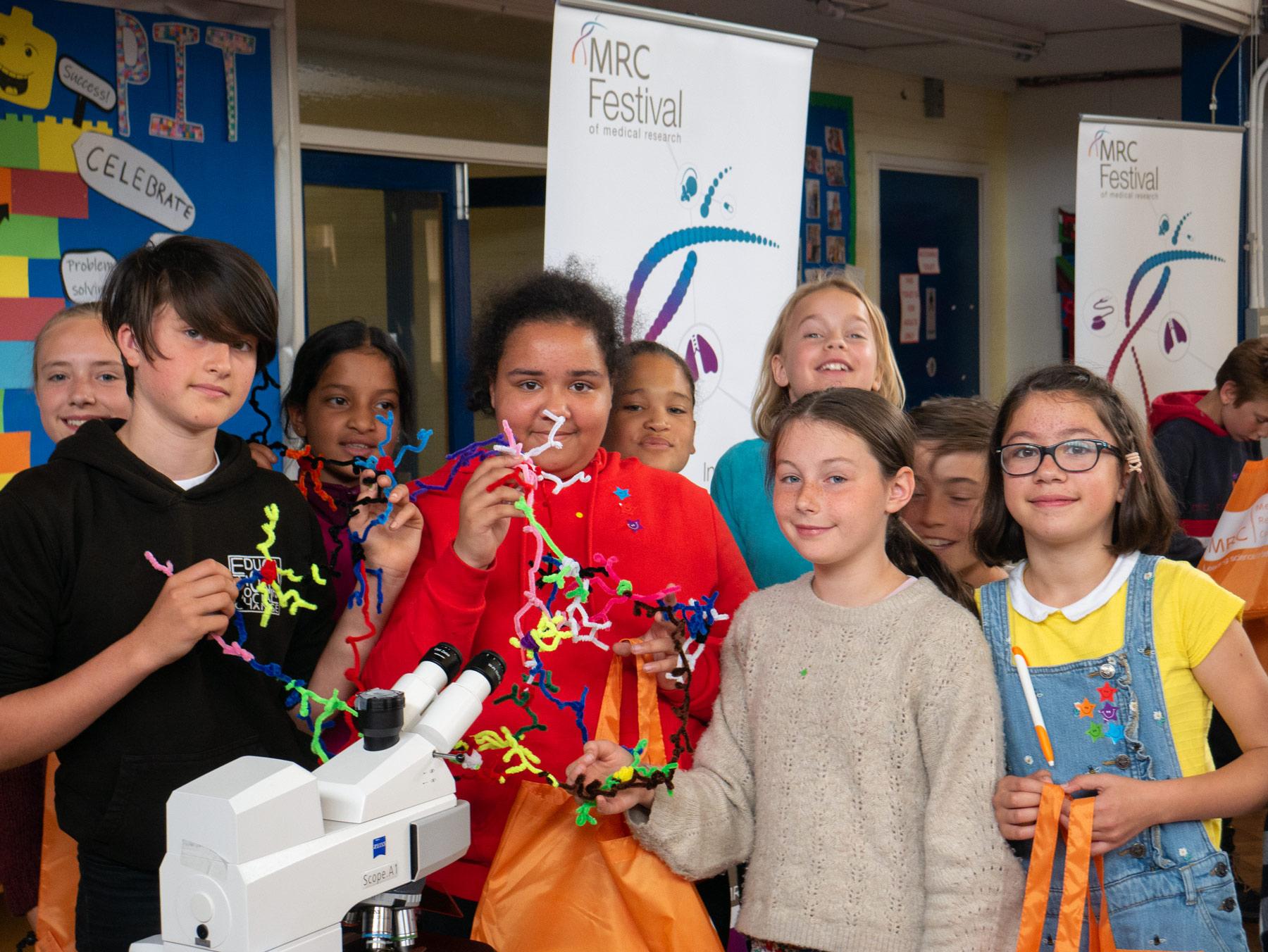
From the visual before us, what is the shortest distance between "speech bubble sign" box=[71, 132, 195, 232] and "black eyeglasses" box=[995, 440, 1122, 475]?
2947 mm

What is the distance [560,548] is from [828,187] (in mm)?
5532

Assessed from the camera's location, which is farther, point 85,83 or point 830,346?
point 85,83

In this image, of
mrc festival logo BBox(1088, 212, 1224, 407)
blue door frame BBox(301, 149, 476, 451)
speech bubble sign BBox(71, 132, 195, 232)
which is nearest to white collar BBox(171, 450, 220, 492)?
speech bubble sign BBox(71, 132, 195, 232)

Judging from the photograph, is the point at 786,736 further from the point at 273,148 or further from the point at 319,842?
the point at 273,148

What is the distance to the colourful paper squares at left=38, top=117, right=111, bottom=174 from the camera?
358 cm

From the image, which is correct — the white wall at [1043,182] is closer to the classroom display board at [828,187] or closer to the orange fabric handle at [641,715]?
the classroom display board at [828,187]

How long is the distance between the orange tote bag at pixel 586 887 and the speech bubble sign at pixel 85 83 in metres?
2.88

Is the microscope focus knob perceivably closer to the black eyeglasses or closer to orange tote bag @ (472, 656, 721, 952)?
orange tote bag @ (472, 656, 721, 952)

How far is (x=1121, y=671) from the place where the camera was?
1.77 meters

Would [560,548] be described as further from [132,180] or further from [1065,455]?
[132,180]

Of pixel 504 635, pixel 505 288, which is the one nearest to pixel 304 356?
pixel 505 288

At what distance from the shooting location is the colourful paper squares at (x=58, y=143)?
3578 mm

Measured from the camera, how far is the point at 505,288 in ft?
6.67

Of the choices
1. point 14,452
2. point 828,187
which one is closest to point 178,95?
point 14,452
